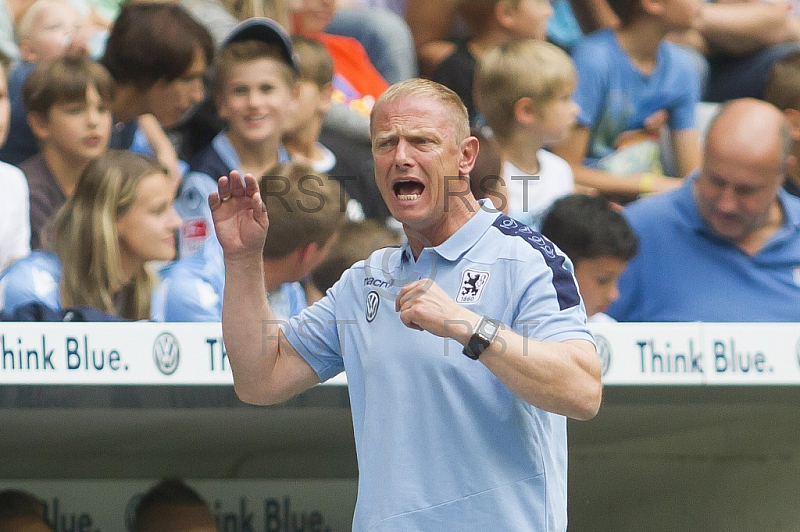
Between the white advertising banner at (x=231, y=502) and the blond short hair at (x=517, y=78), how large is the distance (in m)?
1.35

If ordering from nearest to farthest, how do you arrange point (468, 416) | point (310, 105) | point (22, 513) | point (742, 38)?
point (468, 416)
point (22, 513)
point (310, 105)
point (742, 38)

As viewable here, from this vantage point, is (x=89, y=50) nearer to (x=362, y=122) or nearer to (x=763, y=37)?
→ (x=362, y=122)

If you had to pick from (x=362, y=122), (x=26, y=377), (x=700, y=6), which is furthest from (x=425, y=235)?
(x=700, y=6)

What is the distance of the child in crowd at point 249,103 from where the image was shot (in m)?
3.59

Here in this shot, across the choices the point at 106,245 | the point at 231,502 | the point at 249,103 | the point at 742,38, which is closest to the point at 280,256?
the point at 106,245

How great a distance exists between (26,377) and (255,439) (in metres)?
1.09

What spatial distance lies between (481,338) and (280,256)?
5.42 feet

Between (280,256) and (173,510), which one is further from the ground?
(280,256)

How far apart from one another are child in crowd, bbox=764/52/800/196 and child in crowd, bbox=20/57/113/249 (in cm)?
247

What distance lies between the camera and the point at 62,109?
344 centimetres

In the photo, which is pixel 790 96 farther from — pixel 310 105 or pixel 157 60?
pixel 157 60

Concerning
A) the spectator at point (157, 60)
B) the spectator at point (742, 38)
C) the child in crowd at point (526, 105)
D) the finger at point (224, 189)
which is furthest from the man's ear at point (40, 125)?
the spectator at point (742, 38)

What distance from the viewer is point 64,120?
3438 millimetres

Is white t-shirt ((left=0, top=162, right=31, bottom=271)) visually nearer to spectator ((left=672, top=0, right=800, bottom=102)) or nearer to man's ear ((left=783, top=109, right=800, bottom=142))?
man's ear ((left=783, top=109, right=800, bottom=142))
